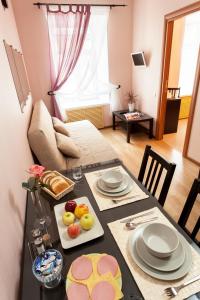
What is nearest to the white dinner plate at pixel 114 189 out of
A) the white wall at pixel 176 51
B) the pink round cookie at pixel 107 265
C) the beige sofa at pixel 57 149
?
the pink round cookie at pixel 107 265

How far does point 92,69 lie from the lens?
154 inches

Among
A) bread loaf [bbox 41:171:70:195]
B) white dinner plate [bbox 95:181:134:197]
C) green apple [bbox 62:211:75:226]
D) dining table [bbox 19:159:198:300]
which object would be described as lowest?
dining table [bbox 19:159:198:300]

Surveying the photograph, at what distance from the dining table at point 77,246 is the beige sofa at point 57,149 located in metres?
0.65

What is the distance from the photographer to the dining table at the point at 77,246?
70 cm

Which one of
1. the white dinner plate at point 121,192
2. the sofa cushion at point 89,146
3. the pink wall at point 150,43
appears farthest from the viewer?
the pink wall at point 150,43

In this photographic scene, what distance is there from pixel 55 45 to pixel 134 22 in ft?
5.38

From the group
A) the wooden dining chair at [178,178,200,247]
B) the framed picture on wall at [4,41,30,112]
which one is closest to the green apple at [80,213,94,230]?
the wooden dining chair at [178,178,200,247]

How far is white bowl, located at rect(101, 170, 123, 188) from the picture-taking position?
46.1 inches

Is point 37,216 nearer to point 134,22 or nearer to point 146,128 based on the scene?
point 146,128

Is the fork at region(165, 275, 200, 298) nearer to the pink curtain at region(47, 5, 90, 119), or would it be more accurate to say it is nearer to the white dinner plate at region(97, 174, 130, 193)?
the white dinner plate at region(97, 174, 130, 193)

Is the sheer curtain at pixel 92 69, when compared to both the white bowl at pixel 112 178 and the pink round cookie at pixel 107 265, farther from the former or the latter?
the pink round cookie at pixel 107 265

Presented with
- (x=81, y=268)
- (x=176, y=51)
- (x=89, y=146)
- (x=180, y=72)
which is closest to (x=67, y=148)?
(x=89, y=146)

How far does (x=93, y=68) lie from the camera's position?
3904mm

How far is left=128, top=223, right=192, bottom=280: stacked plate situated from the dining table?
6 centimetres
